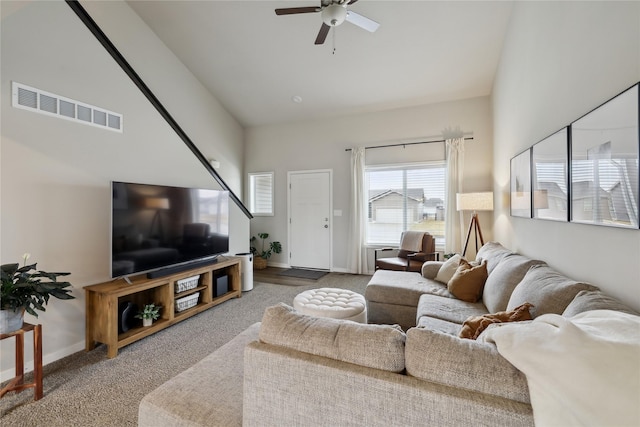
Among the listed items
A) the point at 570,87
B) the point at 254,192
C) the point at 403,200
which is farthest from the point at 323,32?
the point at 254,192

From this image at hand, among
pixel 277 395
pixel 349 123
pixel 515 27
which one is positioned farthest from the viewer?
pixel 349 123

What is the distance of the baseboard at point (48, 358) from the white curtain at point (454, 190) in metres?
4.56

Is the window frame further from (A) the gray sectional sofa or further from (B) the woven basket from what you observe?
(A) the gray sectional sofa

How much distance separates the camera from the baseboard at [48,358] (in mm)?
1869

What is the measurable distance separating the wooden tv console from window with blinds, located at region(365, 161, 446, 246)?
2638 mm

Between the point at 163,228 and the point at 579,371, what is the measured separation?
3.03m

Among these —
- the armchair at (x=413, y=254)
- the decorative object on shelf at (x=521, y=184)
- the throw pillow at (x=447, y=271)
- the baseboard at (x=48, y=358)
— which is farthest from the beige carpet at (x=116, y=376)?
the decorative object on shelf at (x=521, y=184)

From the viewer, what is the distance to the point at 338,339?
0.93m

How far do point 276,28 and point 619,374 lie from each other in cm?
428

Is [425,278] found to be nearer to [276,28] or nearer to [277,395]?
[277,395]

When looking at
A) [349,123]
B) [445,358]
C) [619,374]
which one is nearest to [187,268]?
[445,358]

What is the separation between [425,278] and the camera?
296 centimetres

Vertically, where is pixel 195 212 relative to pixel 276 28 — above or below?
below

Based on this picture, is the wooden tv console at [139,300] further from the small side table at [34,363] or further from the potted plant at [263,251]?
the potted plant at [263,251]
